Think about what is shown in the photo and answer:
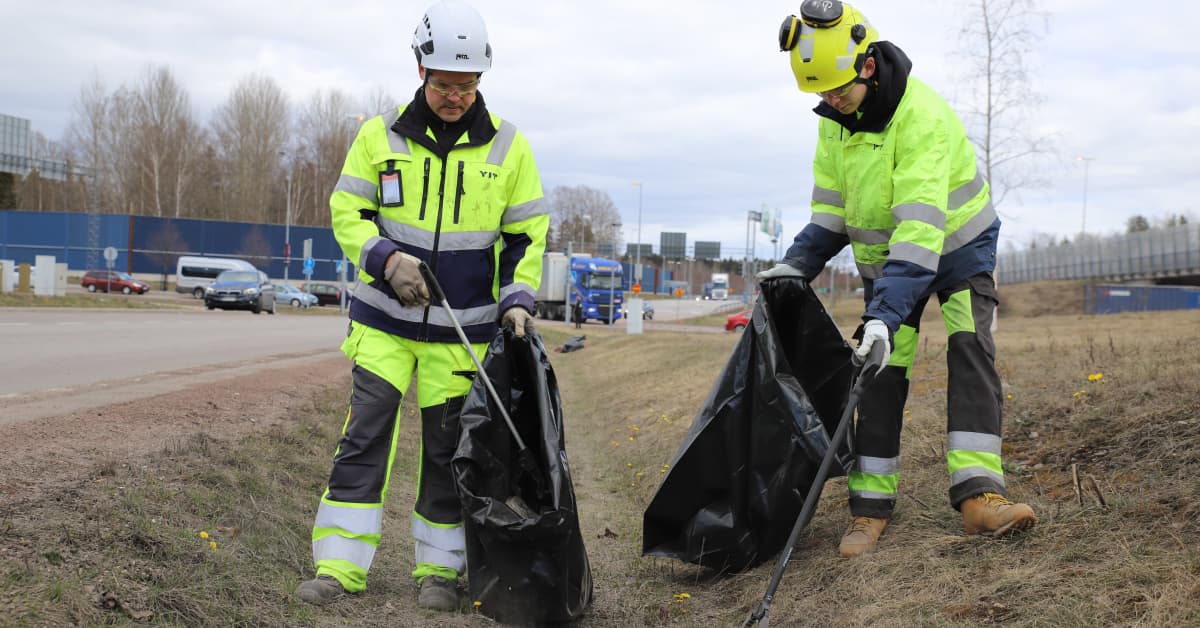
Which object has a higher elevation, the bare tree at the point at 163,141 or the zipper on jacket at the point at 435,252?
the bare tree at the point at 163,141

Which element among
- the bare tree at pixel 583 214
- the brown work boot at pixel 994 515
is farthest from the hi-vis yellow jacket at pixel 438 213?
the bare tree at pixel 583 214

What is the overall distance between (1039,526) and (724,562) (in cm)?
119

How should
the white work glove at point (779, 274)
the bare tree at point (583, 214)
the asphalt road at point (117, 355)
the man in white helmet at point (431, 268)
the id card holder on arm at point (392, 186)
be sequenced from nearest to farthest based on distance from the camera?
1. the man in white helmet at point (431, 268)
2. the id card holder on arm at point (392, 186)
3. the white work glove at point (779, 274)
4. the asphalt road at point (117, 355)
5. the bare tree at point (583, 214)

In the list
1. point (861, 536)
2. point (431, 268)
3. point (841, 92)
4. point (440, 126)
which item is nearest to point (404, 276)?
point (431, 268)

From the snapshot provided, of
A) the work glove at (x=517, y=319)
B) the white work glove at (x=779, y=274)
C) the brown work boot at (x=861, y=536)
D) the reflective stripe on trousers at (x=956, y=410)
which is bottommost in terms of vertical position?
the brown work boot at (x=861, y=536)

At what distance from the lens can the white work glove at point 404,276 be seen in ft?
12.0

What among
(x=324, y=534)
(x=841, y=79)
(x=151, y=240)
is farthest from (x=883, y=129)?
(x=151, y=240)

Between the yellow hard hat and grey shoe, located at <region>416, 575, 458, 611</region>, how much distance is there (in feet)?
7.57

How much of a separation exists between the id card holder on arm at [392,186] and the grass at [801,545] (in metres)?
1.42

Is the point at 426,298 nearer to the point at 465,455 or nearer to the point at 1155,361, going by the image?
the point at 465,455

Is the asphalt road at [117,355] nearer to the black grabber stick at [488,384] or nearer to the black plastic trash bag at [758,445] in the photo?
the black grabber stick at [488,384]

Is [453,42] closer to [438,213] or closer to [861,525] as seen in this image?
[438,213]

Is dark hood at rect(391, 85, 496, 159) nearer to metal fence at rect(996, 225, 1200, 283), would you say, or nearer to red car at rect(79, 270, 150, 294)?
metal fence at rect(996, 225, 1200, 283)

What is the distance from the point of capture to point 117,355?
11969 mm
